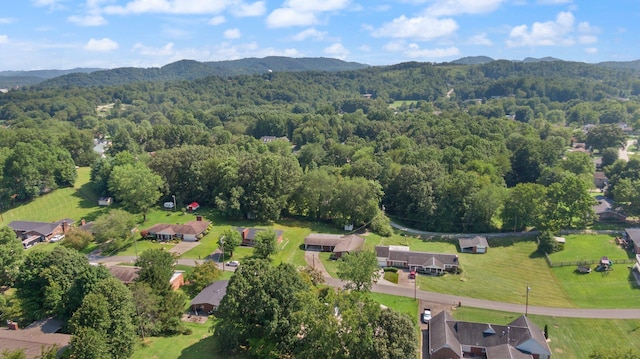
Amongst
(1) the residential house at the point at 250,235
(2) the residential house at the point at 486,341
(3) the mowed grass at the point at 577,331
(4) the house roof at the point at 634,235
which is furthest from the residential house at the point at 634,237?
(1) the residential house at the point at 250,235

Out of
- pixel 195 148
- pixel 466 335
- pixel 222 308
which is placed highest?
pixel 195 148

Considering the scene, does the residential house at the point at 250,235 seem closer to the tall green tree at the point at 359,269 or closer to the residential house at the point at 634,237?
the tall green tree at the point at 359,269

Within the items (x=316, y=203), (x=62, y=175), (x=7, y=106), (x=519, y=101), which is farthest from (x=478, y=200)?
(x=7, y=106)

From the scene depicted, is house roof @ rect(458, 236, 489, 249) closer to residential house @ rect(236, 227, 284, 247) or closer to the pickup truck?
the pickup truck

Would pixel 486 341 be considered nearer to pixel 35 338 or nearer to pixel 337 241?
pixel 337 241

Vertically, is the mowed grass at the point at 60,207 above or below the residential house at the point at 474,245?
above

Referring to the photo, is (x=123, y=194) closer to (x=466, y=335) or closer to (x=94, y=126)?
(x=466, y=335)
